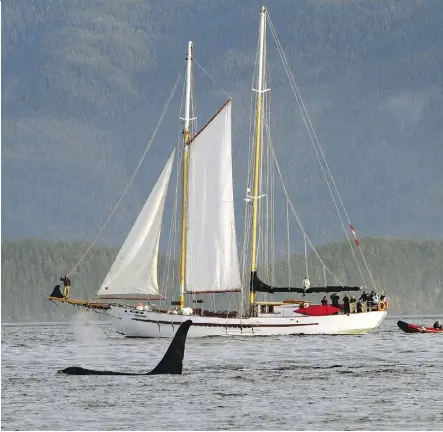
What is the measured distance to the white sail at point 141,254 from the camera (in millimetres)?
94750

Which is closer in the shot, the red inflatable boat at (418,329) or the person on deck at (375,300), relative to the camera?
the person on deck at (375,300)

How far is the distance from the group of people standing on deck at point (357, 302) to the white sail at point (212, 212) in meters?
11.1

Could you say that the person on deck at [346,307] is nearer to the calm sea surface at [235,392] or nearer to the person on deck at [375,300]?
the person on deck at [375,300]

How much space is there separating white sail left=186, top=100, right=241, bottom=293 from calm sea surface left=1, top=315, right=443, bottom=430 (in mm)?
18589

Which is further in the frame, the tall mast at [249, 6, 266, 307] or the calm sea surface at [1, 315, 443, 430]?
the tall mast at [249, 6, 266, 307]

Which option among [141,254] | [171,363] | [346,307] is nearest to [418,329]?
[346,307]

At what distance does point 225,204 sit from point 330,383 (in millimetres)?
45219

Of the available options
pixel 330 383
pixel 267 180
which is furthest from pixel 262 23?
pixel 330 383

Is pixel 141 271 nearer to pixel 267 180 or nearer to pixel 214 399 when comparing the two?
pixel 267 180

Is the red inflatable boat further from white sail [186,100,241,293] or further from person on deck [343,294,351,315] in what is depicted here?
white sail [186,100,241,293]

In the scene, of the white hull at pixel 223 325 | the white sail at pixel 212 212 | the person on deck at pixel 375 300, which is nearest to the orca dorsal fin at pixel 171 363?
the white hull at pixel 223 325

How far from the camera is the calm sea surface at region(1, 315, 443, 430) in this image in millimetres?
37438

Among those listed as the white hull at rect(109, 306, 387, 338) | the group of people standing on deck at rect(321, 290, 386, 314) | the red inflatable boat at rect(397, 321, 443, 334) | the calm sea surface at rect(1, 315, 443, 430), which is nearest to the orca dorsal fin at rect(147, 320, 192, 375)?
the calm sea surface at rect(1, 315, 443, 430)

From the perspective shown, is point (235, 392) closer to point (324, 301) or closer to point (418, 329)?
point (324, 301)
